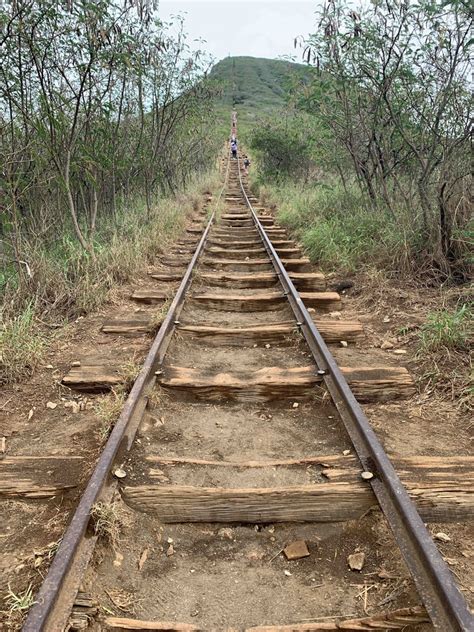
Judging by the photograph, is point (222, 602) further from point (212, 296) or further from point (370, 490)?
point (212, 296)

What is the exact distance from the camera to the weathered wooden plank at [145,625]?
164 cm

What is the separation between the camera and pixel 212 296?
5.61 m

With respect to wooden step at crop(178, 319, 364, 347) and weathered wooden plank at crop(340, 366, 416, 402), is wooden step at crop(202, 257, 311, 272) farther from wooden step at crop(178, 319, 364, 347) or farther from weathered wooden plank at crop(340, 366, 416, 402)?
weathered wooden plank at crop(340, 366, 416, 402)

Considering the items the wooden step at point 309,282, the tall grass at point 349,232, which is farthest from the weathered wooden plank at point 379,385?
the tall grass at point 349,232

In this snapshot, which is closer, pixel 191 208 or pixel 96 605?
pixel 96 605

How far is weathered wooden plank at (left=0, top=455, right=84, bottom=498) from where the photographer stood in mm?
2445

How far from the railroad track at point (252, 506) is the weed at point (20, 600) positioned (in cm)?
13

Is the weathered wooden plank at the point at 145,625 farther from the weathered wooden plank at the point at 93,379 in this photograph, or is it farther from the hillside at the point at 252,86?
the hillside at the point at 252,86

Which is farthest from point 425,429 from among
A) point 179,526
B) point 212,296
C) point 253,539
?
point 212,296

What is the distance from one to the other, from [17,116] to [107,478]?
16.9 ft

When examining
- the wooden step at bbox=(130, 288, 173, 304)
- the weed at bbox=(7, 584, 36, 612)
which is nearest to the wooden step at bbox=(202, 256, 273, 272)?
the wooden step at bbox=(130, 288, 173, 304)

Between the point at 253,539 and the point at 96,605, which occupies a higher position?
the point at 96,605

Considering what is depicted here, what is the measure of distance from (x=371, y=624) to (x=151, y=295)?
450 centimetres

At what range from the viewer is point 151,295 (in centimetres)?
576
